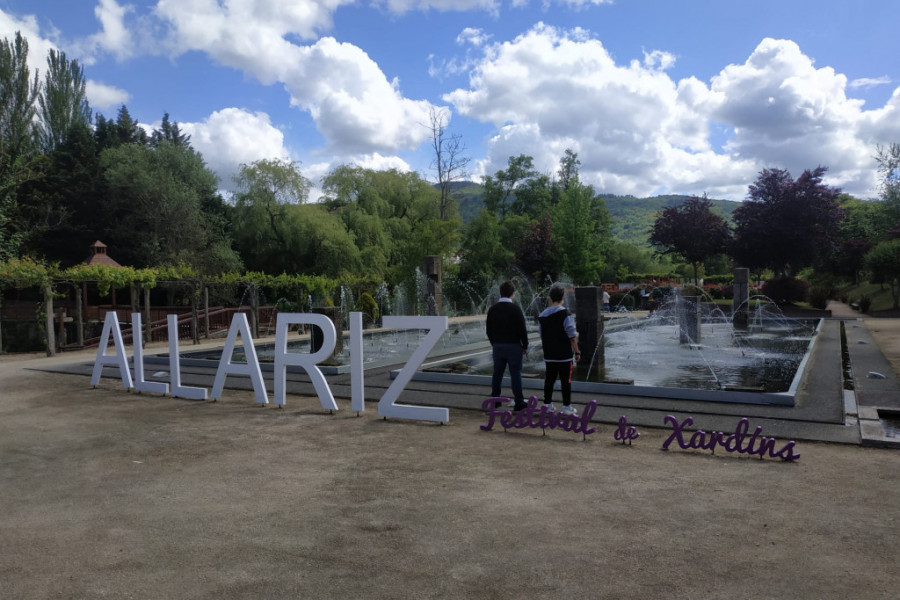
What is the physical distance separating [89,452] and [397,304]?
79.3 ft

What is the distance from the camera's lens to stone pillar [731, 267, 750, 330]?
22.5 meters

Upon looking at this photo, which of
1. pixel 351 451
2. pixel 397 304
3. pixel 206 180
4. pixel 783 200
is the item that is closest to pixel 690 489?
pixel 351 451

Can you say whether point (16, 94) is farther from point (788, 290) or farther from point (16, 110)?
point (788, 290)

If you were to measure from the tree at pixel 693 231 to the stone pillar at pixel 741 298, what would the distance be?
52.2 feet

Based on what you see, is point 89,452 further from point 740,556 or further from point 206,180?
point 206,180

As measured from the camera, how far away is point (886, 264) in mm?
29797

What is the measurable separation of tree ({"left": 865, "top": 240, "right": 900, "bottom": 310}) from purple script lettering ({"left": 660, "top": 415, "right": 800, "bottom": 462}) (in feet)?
95.8

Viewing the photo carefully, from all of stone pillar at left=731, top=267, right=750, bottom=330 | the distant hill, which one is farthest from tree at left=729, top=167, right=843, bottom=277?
the distant hill

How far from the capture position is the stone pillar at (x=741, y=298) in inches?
888

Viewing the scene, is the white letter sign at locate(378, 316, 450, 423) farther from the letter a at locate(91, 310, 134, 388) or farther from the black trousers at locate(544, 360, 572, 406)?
the letter a at locate(91, 310, 134, 388)

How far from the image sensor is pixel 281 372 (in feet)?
30.2

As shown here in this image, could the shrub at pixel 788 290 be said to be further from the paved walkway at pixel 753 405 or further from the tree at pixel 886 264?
the paved walkway at pixel 753 405

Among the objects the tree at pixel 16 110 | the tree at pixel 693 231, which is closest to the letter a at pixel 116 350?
the tree at pixel 16 110

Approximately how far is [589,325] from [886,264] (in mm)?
25685
